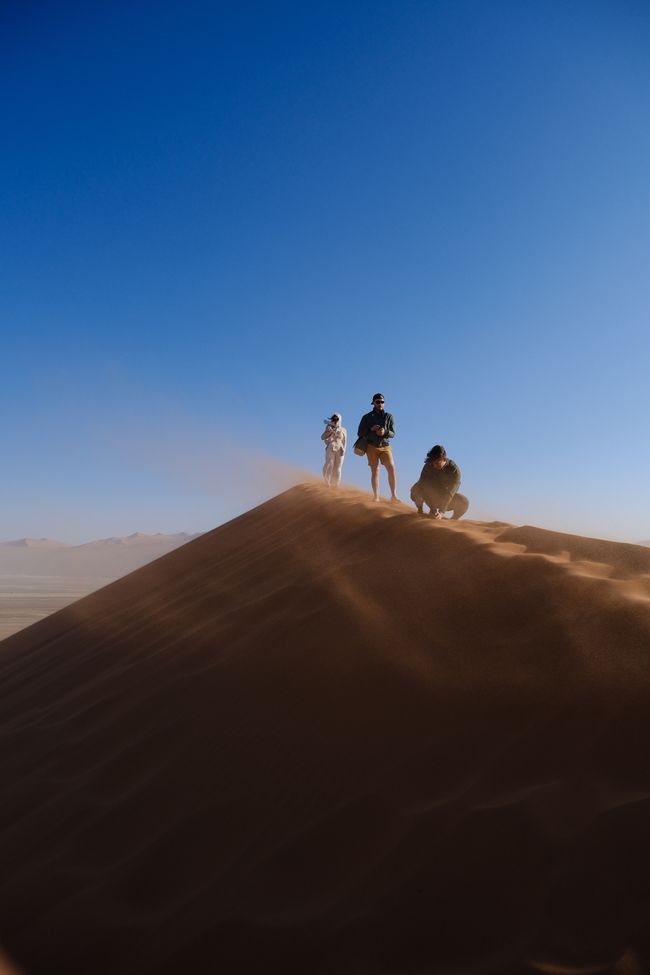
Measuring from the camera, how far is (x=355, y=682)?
230cm

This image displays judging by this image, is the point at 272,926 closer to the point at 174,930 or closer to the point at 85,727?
the point at 174,930

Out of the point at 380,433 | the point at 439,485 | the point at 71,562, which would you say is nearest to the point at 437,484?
the point at 439,485

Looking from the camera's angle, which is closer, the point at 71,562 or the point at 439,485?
the point at 439,485

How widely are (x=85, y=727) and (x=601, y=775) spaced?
97.1 inches

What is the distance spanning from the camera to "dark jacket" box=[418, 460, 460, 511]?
16.1 ft

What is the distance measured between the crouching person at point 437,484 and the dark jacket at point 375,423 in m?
1.93

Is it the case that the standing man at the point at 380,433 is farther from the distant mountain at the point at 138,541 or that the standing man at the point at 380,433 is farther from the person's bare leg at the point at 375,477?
the distant mountain at the point at 138,541

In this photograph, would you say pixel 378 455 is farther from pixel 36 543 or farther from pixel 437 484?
pixel 36 543

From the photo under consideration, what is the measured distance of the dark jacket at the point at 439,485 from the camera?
16.1ft

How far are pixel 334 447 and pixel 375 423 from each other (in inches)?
119

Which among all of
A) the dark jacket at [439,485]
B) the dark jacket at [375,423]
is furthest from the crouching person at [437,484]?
the dark jacket at [375,423]

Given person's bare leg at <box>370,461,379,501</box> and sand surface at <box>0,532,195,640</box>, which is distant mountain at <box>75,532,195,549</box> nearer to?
sand surface at <box>0,532,195,640</box>

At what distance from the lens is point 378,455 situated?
7.15 metres

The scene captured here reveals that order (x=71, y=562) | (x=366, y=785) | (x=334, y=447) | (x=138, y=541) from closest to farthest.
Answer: (x=366, y=785) < (x=334, y=447) < (x=71, y=562) < (x=138, y=541)
